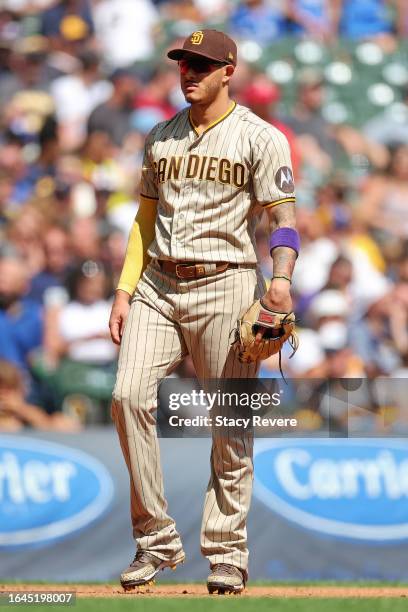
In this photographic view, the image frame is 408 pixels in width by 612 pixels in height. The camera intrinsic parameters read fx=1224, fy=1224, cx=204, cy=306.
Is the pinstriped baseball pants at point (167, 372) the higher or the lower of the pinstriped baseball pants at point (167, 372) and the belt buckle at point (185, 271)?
the lower

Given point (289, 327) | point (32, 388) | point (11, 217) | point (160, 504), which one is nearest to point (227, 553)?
point (160, 504)

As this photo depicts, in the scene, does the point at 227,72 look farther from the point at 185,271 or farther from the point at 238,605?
the point at 238,605

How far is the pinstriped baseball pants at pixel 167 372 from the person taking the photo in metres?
4.58

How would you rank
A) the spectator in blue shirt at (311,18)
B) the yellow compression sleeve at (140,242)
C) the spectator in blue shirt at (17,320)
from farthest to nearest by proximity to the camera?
the spectator in blue shirt at (311,18) < the spectator in blue shirt at (17,320) < the yellow compression sleeve at (140,242)

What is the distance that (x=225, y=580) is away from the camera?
457 cm

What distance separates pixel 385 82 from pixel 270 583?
22.3 ft

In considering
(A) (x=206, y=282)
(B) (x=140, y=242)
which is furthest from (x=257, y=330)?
(B) (x=140, y=242)

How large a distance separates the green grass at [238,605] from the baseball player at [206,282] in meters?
0.34

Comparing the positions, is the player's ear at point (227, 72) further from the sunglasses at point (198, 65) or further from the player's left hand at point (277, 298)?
the player's left hand at point (277, 298)

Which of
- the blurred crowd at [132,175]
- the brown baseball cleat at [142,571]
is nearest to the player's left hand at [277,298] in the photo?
the brown baseball cleat at [142,571]

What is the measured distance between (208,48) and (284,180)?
0.57m

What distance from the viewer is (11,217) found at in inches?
378

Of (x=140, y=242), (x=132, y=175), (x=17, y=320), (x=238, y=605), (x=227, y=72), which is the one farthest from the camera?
(x=132, y=175)

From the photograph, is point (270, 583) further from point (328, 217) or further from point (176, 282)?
point (328, 217)
